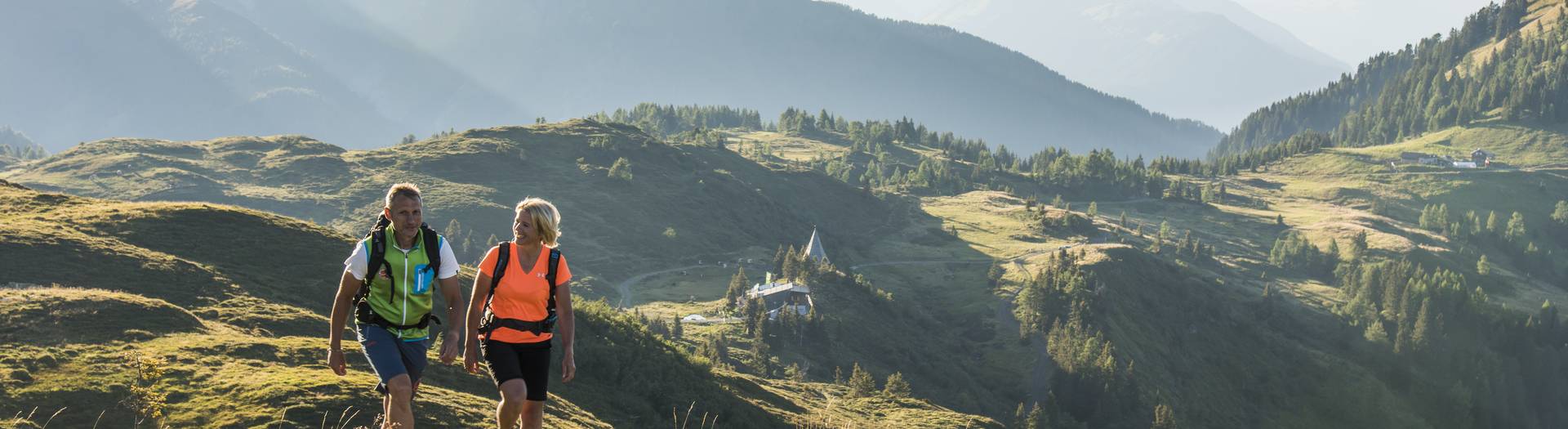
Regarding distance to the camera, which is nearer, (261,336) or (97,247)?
(261,336)

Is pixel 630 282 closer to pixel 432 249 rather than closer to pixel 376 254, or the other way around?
pixel 432 249

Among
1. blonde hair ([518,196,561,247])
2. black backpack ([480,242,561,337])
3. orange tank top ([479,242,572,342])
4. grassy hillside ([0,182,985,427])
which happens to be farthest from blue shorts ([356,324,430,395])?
grassy hillside ([0,182,985,427])

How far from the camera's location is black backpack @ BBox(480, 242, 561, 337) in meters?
14.4

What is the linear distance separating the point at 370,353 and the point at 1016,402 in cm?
11153

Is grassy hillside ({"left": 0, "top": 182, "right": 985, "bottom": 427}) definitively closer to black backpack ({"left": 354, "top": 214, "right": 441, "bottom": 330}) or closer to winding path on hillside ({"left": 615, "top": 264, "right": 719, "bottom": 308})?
black backpack ({"left": 354, "top": 214, "right": 441, "bottom": 330})

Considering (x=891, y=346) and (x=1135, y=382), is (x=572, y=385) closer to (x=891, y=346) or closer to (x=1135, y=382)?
(x=891, y=346)

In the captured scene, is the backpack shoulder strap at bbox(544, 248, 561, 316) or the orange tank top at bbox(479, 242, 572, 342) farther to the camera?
the backpack shoulder strap at bbox(544, 248, 561, 316)

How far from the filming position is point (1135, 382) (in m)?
130

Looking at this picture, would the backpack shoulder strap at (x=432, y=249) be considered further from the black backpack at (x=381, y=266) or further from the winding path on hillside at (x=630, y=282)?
the winding path on hillside at (x=630, y=282)

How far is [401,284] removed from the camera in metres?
14.3

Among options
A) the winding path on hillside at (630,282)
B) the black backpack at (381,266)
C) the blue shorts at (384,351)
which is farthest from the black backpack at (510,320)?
the winding path on hillside at (630,282)

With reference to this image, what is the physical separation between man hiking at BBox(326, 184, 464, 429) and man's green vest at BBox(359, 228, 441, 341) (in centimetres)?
1

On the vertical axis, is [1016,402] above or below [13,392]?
below

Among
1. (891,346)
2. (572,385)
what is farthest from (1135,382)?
(572,385)
